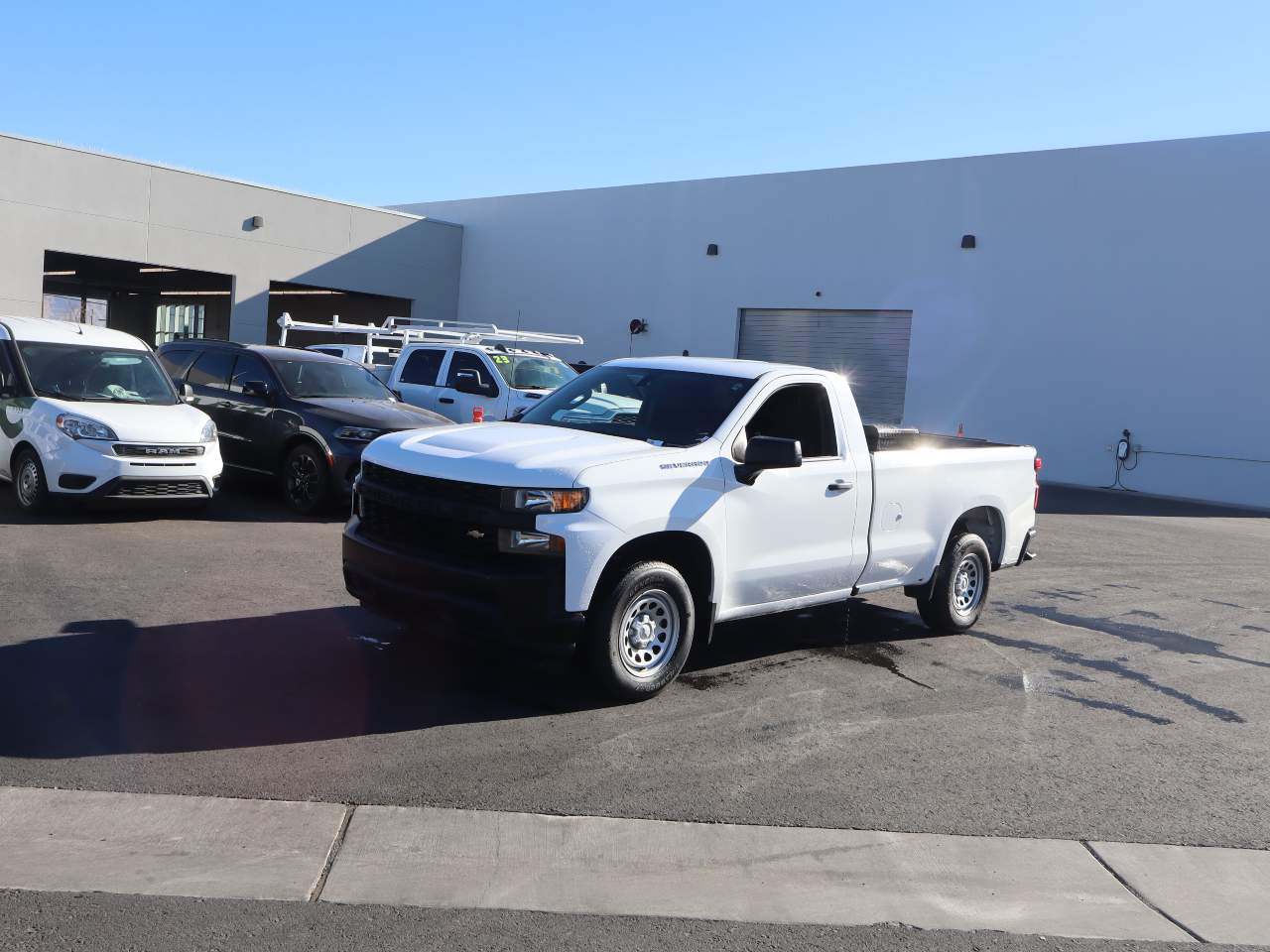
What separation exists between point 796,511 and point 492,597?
213cm

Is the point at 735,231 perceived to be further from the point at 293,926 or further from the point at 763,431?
the point at 293,926

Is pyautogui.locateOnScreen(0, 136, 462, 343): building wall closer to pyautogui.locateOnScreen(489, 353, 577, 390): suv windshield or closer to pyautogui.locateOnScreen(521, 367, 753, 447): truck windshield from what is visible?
pyautogui.locateOnScreen(489, 353, 577, 390): suv windshield

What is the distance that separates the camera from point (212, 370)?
13617 millimetres

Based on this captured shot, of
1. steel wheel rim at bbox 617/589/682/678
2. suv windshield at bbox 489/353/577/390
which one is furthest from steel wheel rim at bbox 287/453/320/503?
steel wheel rim at bbox 617/589/682/678

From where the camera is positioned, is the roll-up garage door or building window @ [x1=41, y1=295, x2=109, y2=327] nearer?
the roll-up garage door

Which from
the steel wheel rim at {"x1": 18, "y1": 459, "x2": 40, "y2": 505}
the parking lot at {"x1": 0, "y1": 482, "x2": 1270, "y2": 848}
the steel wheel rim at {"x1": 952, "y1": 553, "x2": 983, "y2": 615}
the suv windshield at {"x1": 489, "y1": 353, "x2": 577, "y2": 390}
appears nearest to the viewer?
the parking lot at {"x1": 0, "y1": 482, "x2": 1270, "y2": 848}

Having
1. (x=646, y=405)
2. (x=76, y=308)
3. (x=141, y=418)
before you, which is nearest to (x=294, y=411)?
(x=141, y=418)

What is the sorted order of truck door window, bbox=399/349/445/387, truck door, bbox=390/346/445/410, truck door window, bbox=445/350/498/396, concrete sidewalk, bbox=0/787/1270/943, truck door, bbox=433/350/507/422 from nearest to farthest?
concrete sidewalk, bbox=0/787/1270/943, truck door, bbox=433/350/507/422, truck door window, bbox=445/350/498/396, truck door, bbox=390/346/445/410, truck door window, bbox=399/349/445/387

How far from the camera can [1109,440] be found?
79.9ft

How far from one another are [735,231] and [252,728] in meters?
25.6

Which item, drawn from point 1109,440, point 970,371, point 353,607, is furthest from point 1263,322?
point 353,607

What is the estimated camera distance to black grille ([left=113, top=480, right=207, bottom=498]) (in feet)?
35.3

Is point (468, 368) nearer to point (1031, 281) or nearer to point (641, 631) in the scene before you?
point (641, 631)

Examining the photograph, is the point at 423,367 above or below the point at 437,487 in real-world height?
above
